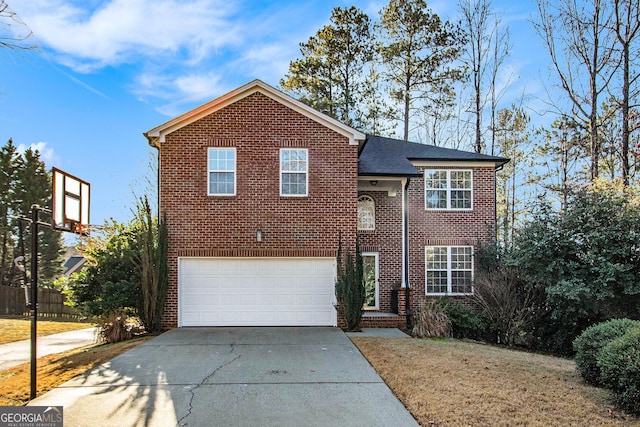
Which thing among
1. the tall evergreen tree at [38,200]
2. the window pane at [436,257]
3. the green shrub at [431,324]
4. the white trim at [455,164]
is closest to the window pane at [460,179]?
the white trim at [455,164]

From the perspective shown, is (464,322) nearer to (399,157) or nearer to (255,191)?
(399,157)

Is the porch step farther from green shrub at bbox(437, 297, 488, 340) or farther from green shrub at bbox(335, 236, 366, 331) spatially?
green shrub at bbox(437, 297, 488, 340)

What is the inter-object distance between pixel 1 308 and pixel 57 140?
17955mm

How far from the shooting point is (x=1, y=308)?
26.7m

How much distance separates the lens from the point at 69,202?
8492mm

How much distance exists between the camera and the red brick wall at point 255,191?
13.4 metres

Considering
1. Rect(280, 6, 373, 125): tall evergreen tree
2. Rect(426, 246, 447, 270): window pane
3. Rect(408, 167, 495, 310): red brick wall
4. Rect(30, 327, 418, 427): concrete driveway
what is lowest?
Rect(30, 327, 418, 427): concrete driveway

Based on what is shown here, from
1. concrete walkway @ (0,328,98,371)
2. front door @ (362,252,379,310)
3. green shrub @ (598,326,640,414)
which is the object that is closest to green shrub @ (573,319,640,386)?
green shrub @ (598,326,640,414)

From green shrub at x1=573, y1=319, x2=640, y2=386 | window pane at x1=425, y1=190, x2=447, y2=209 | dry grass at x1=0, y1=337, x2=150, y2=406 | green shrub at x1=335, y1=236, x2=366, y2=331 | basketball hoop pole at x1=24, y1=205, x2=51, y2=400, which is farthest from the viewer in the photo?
window pane at x1=425, y1=190, x2=447, y2=209

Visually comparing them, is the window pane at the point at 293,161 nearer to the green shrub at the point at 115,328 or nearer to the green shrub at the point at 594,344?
the green shrub at the point at 115,328

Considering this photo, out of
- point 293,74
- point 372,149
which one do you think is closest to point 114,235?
point 372,149

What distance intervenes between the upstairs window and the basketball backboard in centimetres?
448

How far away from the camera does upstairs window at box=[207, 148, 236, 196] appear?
13.6m

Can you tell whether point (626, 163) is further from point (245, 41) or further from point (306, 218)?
point (245, 41)
